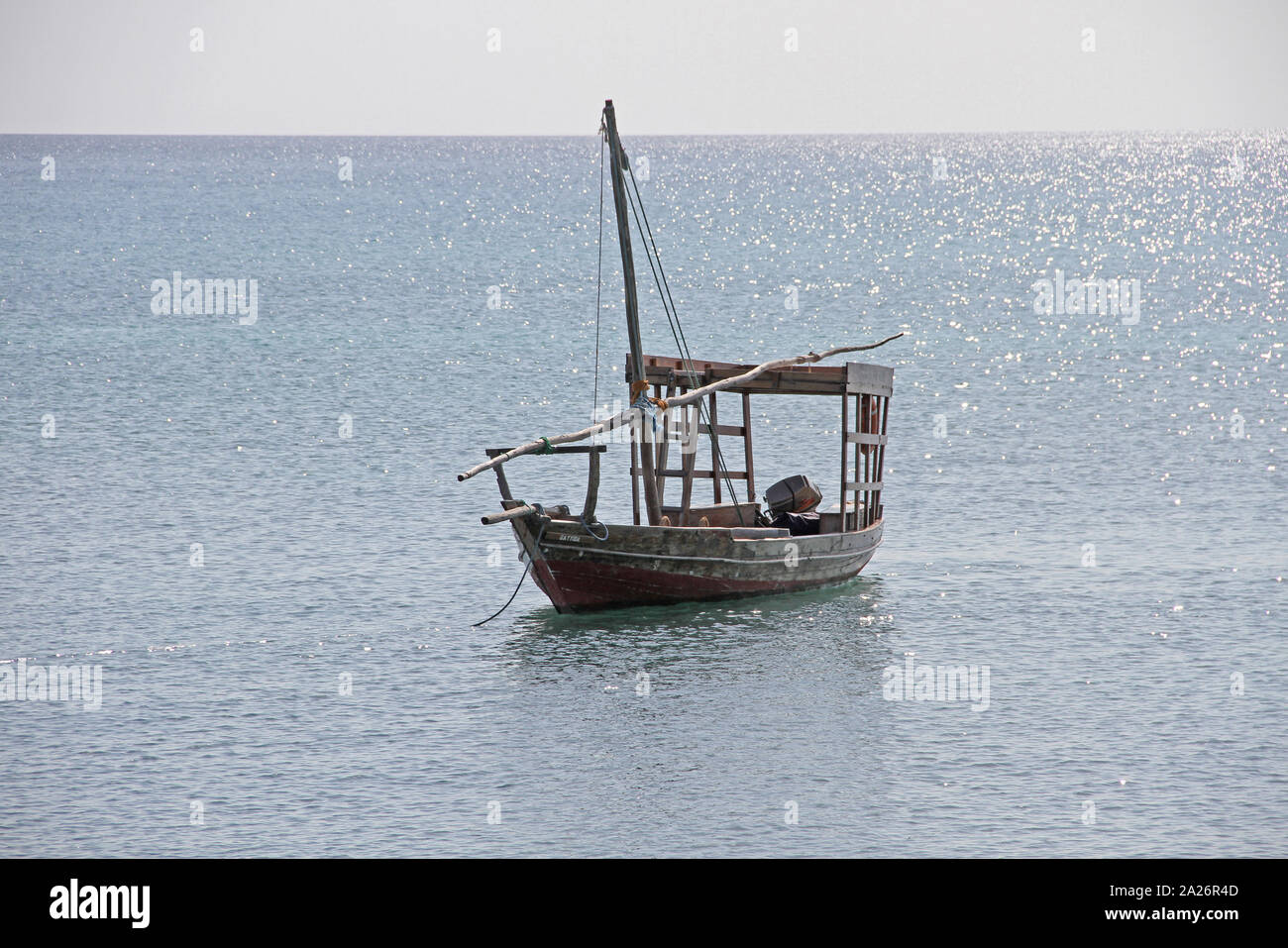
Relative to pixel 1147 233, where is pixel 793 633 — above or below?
below

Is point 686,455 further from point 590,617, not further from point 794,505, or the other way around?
point 590,617

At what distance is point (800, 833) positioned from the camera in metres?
21.4

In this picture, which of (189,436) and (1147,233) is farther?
(1147,233)

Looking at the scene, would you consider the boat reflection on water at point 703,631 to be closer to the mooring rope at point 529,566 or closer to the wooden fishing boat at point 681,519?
the wooden fishing boat at point 681,519

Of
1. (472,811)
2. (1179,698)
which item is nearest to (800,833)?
(472,811)

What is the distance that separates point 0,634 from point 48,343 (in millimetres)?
50446

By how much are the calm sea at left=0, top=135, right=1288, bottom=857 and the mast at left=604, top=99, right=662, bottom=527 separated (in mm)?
2591

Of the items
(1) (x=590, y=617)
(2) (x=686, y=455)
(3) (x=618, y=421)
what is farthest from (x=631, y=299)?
(1) (x=590, y=617)

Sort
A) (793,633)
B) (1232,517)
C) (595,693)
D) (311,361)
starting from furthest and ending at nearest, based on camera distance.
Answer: (311,361), (1232,517), (793,633), (595,693)

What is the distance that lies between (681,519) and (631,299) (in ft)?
15.7

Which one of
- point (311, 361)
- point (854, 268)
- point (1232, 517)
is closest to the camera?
point (1232, 517)

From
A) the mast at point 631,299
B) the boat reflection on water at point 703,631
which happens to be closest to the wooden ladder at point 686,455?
the mast at point 631,299

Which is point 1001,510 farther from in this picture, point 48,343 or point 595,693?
point 48,343

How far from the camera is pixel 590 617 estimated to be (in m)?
31.6
